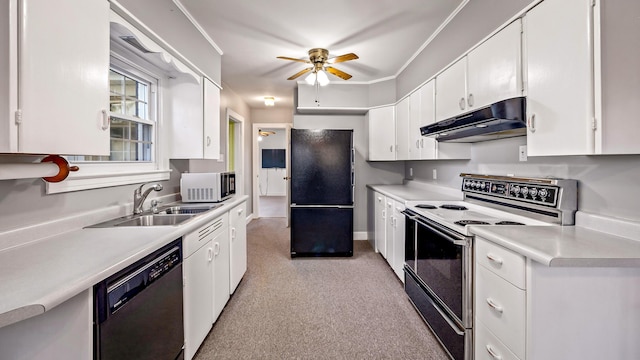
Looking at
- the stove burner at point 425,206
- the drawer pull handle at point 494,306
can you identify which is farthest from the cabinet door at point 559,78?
the stove burner at point 425,206

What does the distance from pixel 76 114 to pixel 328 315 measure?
2079 mm

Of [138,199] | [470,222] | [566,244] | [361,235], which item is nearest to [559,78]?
[566,244]

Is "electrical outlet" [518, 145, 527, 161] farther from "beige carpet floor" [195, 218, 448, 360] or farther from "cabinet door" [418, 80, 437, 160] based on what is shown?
"beige carpet floor" [195, 218, 448, 360]

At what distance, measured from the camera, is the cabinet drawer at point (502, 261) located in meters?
1.21

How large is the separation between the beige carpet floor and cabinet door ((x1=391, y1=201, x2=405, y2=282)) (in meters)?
0.16

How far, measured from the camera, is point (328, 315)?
230 centimetres

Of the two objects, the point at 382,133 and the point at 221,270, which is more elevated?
the point at 382,133

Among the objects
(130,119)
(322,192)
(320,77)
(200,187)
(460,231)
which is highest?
(320,77)

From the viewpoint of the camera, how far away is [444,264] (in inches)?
70.5

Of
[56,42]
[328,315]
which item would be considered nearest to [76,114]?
[56,42]

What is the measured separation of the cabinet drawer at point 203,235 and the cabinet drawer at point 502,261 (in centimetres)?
160

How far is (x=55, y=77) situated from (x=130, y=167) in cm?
102

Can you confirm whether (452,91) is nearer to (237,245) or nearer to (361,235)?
(237,245)

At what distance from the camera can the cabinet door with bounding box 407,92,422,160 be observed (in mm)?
3027
